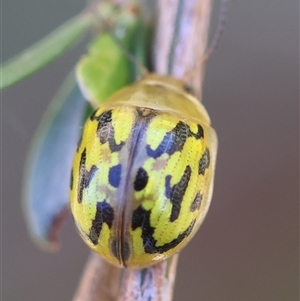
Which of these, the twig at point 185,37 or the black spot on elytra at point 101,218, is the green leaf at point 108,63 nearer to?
the twig at point 185,37

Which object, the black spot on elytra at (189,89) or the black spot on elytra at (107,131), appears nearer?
the black spot on elytra at (107,131)

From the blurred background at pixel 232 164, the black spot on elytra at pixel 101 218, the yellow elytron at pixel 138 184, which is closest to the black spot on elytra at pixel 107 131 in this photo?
the yellow elytron at pixel 138 184

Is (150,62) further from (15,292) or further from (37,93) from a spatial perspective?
(15,292)

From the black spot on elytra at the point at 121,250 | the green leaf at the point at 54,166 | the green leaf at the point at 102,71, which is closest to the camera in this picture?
the black spot on elytra at the point at 121,250

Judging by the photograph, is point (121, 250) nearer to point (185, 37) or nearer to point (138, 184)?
point (138, 184)

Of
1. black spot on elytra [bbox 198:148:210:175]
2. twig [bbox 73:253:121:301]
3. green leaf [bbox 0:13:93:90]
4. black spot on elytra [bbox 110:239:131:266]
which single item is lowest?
twig [bbox 73:253:121:301]

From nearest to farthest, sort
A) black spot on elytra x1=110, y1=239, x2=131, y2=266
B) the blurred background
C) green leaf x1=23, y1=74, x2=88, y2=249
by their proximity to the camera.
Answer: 1. black spot on elytra x1=110, y1=239, x2=131, y2=266
2. green leaf x1=23, y1=74, x2=88, y2=249
3. the blurred background

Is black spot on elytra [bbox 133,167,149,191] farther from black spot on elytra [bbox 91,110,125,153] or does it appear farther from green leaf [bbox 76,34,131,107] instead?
green leaf [bbox 76,34,131,107]

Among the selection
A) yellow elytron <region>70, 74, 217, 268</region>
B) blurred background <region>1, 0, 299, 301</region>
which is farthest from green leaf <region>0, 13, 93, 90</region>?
blurred background <region>1, 0, 299, 301</region>

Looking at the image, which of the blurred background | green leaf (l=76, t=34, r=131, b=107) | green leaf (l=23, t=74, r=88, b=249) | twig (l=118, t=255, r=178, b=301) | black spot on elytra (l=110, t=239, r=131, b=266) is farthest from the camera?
the blurred background
